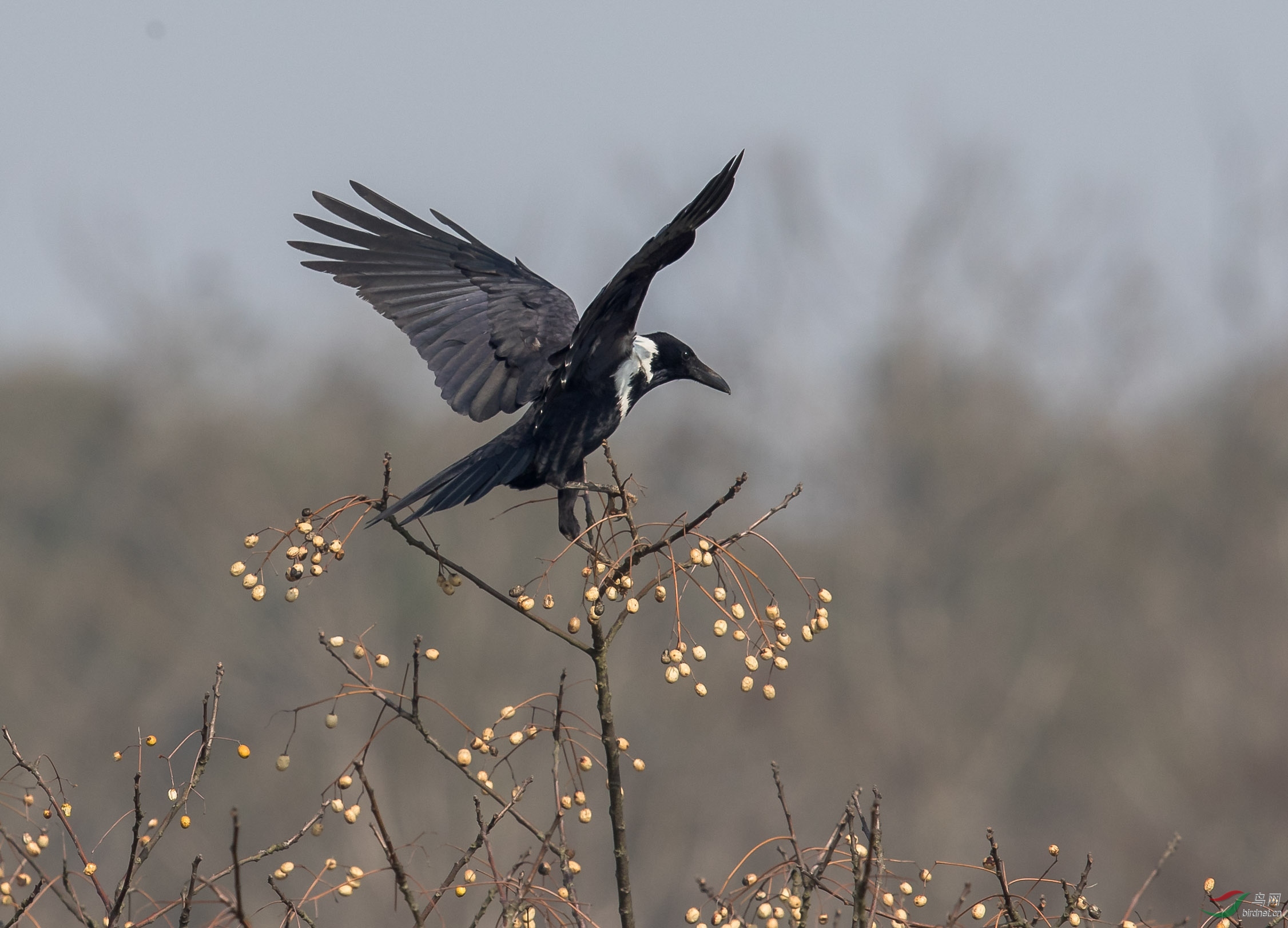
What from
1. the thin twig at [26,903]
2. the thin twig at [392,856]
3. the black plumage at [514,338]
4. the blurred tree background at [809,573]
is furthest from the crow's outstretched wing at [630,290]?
the blurred tree background at [809,573]

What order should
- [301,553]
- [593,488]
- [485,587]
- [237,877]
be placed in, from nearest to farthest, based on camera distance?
[237,877] < [485,587] < [301,553] < [593,488]

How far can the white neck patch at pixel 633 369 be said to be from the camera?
3822 mm

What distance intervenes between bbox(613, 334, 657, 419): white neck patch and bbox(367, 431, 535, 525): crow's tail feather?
32cm

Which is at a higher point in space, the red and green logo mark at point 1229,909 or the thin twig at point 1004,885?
the red and green logo mark at point 1229,909

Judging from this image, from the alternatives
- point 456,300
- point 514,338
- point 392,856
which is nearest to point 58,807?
point 392,856

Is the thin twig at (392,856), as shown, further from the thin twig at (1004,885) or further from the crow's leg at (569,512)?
the crow's leg at (569,512)

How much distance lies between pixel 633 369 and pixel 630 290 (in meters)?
0.58

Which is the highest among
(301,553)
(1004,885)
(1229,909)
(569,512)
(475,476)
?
(569,512)

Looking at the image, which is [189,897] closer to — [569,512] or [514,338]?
[569,512]

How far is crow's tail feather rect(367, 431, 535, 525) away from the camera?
317 cm

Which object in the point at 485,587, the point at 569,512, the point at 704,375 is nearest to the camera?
the point at 485,587

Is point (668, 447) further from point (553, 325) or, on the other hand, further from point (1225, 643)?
point (553, 325)

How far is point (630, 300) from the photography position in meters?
3.40

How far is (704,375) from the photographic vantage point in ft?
13.9
